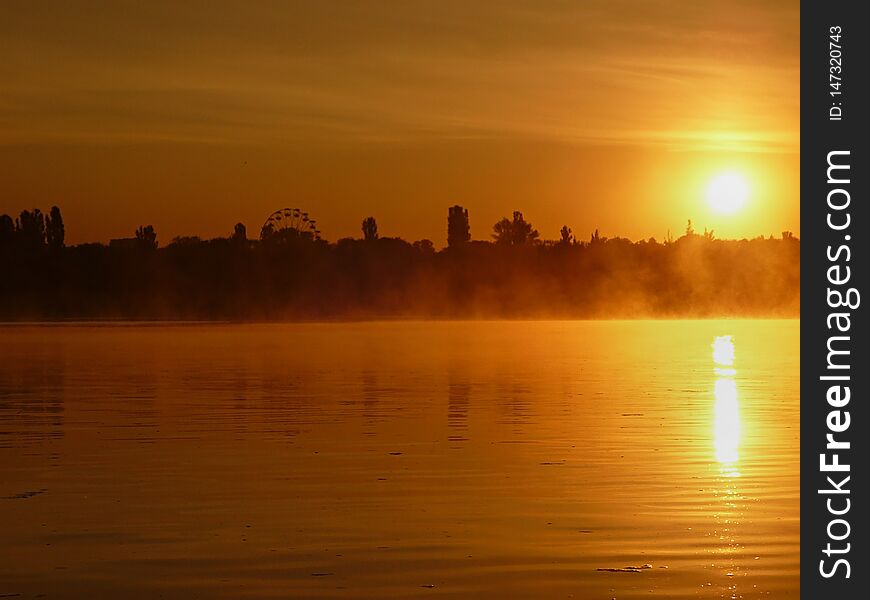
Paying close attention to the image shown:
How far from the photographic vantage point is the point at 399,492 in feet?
54.2

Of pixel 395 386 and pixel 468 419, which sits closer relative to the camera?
pixel 468 419

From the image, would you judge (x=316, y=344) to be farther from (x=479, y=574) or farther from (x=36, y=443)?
(x=479, y=574)

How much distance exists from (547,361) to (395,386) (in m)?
17.5

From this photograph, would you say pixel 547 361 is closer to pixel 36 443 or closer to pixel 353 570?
pixel 36 443

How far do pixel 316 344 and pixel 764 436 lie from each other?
53.5m

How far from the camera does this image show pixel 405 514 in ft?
48.8

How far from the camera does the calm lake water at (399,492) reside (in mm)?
11836

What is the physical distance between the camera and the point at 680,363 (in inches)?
2082

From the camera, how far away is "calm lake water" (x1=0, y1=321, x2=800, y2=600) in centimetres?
1184
